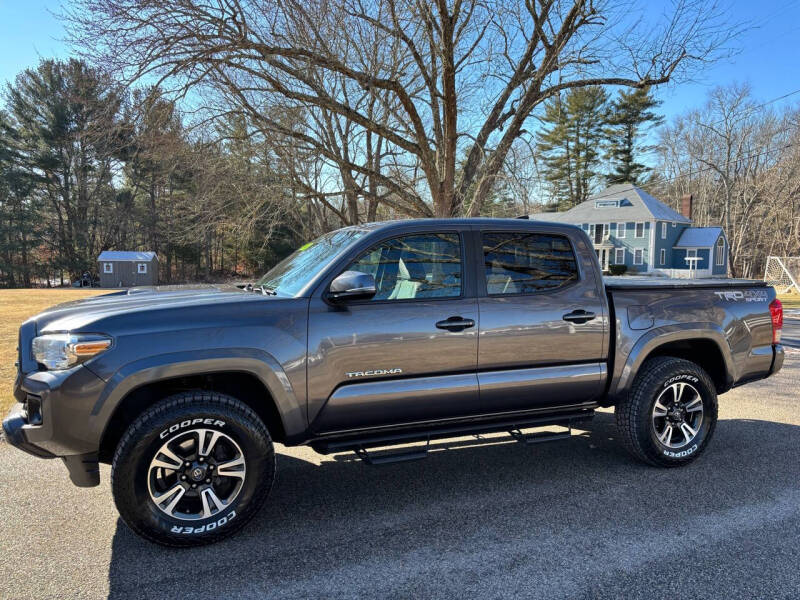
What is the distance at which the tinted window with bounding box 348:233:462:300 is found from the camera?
3.73 metres

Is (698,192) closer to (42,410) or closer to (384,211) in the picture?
(384,211)

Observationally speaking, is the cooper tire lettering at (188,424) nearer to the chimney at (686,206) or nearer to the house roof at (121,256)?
the house roof at (121,256)

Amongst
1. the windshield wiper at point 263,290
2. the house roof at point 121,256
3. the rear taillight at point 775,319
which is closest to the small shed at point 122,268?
the house roof at point 121,256

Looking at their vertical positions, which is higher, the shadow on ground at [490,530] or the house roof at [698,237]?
the house roof at [698,237]

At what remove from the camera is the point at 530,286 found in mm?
4051

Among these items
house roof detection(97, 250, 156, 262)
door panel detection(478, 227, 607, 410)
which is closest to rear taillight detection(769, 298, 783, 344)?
door panel detection(478, 227, 607, 410)

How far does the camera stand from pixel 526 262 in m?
4.14

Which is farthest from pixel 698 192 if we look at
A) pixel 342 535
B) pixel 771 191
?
pixel 342 535

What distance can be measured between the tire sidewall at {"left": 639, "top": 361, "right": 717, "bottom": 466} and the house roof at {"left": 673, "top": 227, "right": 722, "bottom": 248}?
42292 millimetres

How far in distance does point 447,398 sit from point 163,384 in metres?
1.87

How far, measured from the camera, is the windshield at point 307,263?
368cm

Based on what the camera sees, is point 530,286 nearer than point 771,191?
Yes

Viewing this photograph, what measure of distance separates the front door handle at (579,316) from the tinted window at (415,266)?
2.97 feet

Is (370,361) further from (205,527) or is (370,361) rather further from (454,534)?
(205,527)
